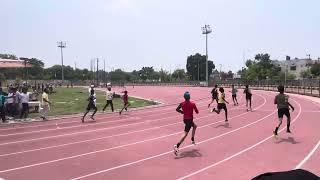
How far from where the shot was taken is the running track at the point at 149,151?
1113 cm

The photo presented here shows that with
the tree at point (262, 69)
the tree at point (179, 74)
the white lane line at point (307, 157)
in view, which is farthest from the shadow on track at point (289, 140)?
the tree at point (179, 74)

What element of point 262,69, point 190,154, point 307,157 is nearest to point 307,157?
point 307,157

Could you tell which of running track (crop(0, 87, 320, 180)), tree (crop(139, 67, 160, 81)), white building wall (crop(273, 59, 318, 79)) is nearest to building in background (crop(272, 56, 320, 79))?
white building wall (crop(273, 59, 318, 79))

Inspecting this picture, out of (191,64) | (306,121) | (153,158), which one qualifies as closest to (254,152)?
(153,158)

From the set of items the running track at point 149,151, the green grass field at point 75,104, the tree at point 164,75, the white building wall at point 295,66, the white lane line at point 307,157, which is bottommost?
the green grass field at point 75,104

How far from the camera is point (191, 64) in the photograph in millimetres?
147500

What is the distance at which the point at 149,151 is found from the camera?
45.9 feet

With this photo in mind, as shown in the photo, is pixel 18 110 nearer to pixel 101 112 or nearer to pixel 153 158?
pixel 101 112

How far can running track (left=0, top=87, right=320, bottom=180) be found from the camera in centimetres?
1113

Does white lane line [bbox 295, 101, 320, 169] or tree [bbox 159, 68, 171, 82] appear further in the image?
tree [bbox 159, 68, 171, 82]

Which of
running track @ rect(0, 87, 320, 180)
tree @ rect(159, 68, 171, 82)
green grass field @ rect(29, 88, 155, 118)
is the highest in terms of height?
tree @ rect(159, 68, 171, 82)

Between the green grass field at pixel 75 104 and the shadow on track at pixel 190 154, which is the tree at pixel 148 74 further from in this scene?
the shadow on track at pixel 190 154

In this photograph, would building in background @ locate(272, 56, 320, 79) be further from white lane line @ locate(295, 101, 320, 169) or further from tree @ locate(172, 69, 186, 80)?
white lane line @ locate(295, 101, 320, 169)

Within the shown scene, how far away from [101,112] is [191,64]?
393 feet
